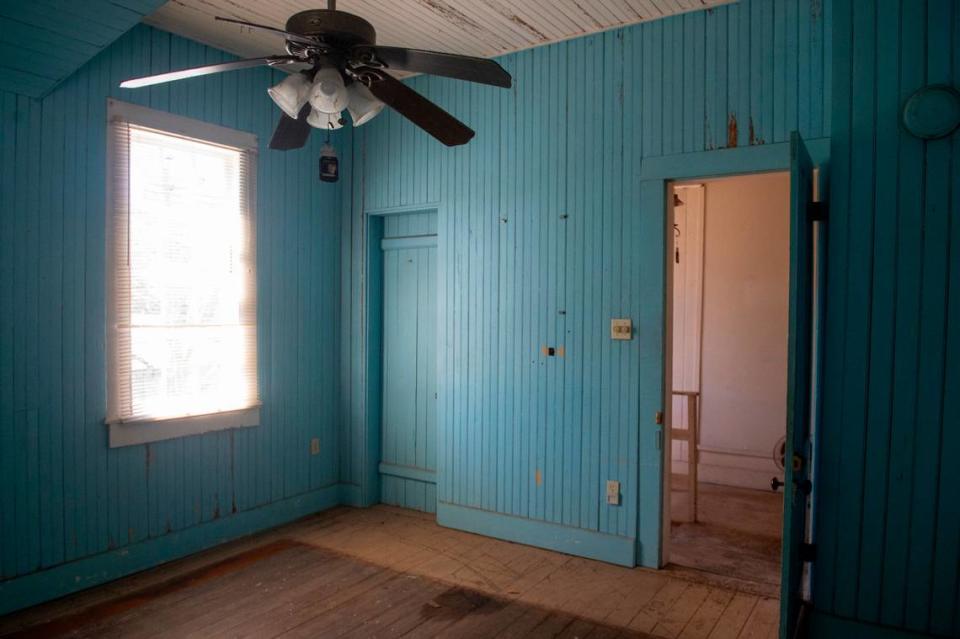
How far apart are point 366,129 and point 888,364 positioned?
12.7 ft

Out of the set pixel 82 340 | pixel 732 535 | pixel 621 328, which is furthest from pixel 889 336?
pixel 82 340

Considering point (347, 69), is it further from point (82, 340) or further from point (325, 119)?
point (82, 340)

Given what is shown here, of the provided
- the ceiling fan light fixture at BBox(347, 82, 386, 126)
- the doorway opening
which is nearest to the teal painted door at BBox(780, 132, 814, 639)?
the ceiling fan light fixture at BBox(347, 82, 386, 126)

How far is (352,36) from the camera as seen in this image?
200cm

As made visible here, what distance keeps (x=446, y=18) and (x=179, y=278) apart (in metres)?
2.19

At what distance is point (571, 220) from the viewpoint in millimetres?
3910

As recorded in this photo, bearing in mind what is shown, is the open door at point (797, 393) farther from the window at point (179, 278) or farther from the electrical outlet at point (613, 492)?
the window at point (179, 278)

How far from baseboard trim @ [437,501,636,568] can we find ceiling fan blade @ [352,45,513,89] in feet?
9.00

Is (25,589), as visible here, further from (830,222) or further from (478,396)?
(830,222)

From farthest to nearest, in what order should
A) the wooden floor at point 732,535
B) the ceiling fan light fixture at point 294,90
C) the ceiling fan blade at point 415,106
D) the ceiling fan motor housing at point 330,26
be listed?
the wooden floor at point 732,535 < the ceiling fan blade at point 415,106 < the ceiling fan light fixture at point 294,90 < the ceiling fan motor housing at point 330,26

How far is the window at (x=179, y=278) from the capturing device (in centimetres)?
357

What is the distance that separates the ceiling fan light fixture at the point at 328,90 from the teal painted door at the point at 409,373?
8.43 feet

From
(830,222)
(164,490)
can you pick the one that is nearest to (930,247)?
(830,222)

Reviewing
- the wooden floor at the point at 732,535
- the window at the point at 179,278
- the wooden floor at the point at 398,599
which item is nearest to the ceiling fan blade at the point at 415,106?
the window at the point at 179,278
